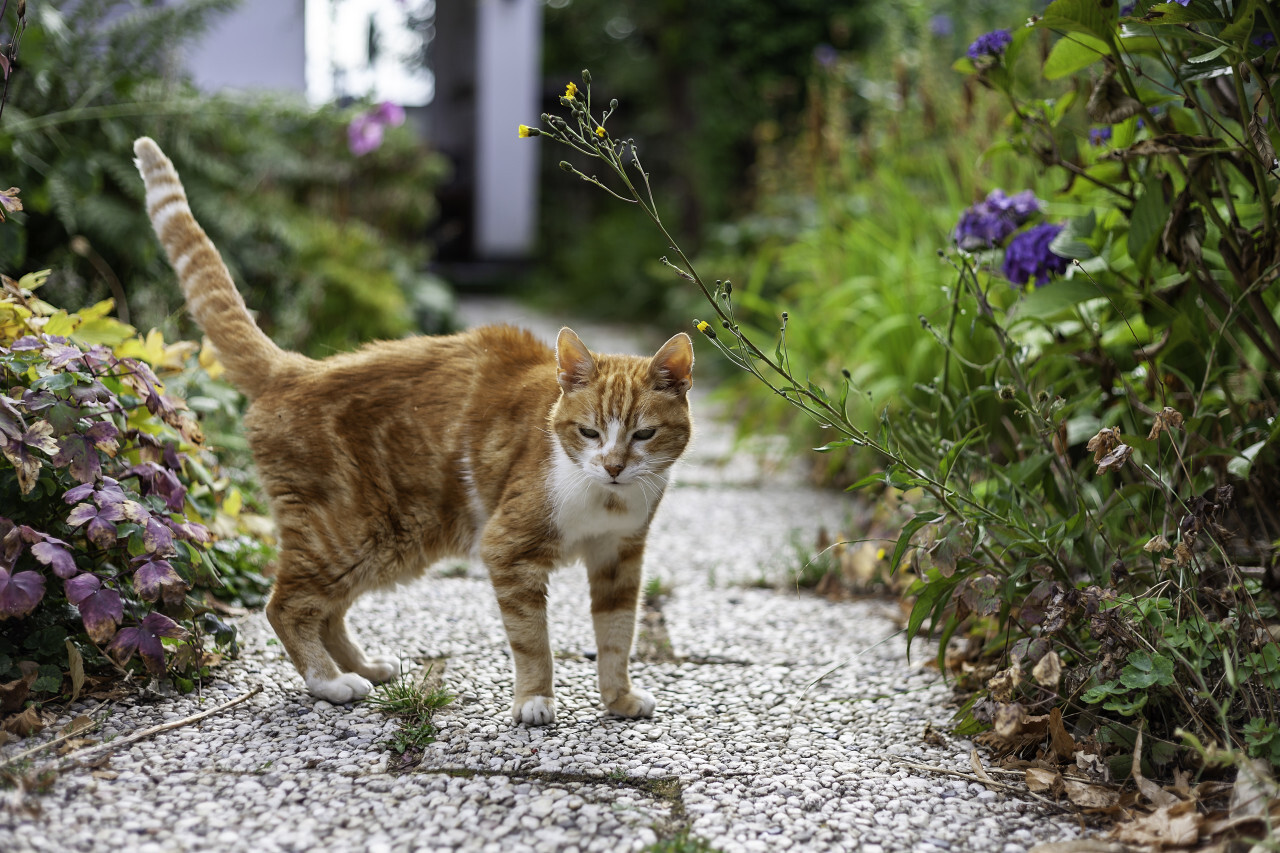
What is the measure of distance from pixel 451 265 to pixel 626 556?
10260 mm

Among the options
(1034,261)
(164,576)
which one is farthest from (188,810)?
(1034,261)

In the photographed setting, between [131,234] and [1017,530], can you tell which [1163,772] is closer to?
[1017,530]

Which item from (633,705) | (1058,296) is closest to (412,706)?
(633,705)

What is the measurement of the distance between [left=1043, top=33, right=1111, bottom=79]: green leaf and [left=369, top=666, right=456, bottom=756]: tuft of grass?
7.33 feet

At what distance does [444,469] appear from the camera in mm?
2617

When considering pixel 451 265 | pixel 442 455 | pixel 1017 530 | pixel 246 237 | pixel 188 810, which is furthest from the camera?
pixel 451 265

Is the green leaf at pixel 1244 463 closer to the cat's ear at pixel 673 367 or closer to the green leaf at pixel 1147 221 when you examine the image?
the green leaf at pixel 1147 221

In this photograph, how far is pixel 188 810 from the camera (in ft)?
6.36

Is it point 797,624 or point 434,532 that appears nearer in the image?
point 434,532

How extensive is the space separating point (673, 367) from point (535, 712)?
0.90 m

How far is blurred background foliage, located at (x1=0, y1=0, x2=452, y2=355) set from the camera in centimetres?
411

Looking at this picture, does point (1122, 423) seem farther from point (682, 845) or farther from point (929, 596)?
point (682, 845)

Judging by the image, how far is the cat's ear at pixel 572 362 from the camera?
250 centimetres

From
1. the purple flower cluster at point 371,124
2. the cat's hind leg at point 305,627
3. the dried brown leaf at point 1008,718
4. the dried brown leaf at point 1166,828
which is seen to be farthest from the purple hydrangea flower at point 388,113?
the dried brown leaf at point 1166,828
